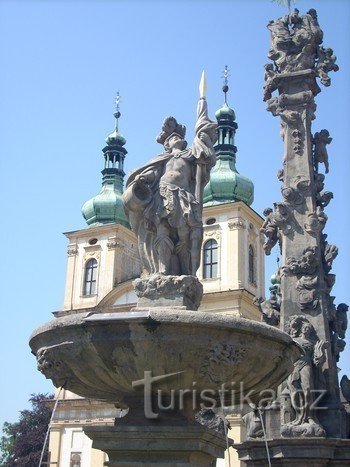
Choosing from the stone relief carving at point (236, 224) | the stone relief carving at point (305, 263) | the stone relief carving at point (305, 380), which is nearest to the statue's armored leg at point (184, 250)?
the stone relief carving at point (305, 380)

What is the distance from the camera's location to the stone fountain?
6074 mm

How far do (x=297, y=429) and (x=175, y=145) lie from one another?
438 cm

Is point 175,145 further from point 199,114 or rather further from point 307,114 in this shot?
point 307,114

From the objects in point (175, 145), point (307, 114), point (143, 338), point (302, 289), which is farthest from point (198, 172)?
point (307, 114)

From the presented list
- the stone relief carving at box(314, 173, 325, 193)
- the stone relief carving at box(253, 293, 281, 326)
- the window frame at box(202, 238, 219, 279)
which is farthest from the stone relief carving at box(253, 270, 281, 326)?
the window frame at box(202, 238, 219, 279)

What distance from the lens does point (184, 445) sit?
21.6 ft

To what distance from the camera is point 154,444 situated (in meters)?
6.63

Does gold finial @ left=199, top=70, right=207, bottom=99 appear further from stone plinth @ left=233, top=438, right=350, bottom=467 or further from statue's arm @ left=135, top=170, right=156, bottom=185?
stone plinth @ left=233, top=438, right=350, bottom=467

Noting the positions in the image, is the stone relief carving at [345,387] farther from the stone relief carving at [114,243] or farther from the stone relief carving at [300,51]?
the stone relief carving at [114,243]

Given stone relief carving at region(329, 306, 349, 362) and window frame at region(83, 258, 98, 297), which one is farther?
window frame at region(83, 258, 98, 297)

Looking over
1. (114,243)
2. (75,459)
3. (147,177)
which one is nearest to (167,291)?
(147,177)

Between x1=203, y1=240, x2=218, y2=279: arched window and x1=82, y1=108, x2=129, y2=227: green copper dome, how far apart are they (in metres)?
8.65

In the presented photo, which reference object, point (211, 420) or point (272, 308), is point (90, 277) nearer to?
point (211, 420)

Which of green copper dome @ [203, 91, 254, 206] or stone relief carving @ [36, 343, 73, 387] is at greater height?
green copper dome @ [203, 91, 254, 206]
